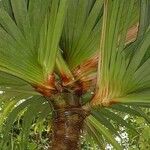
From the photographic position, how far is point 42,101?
162 centimetres

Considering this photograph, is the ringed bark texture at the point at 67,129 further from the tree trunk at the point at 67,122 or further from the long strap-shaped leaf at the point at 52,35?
the long strap-shaped leaf at the point at 52,35

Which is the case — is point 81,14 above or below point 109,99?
above

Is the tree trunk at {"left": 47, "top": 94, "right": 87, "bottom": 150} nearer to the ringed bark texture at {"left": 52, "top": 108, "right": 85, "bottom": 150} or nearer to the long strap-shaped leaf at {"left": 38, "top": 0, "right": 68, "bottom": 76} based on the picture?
the ringed bark texture at {"left": 52, "top": 108, "right": 85, "bottom": 150}

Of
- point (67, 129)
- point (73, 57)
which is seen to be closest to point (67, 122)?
point (67, 129)

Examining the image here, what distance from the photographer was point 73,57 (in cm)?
118

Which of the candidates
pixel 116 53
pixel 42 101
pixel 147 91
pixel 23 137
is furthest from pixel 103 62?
pixel 23 137

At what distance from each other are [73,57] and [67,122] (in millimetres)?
196

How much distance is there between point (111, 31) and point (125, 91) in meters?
0.16

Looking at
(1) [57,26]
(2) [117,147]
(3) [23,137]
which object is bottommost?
(2) [117,147]

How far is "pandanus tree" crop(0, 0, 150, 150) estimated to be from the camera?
1.08 metres

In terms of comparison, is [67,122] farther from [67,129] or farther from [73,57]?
[73,57]

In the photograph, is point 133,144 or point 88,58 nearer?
point 88,58

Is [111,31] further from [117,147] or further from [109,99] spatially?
[117,147]

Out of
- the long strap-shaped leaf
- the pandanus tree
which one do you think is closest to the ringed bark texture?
the pandanus tree
